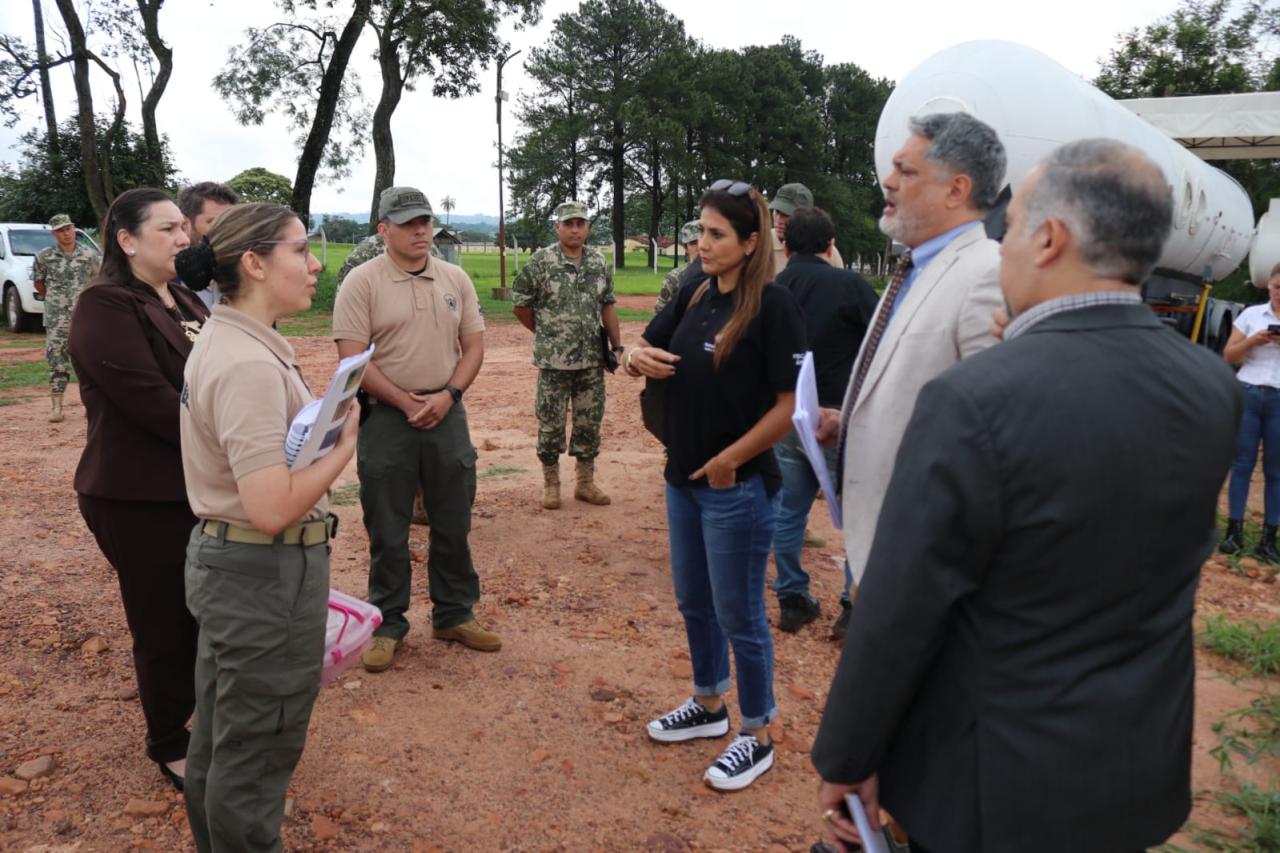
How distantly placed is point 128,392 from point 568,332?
3.99 m

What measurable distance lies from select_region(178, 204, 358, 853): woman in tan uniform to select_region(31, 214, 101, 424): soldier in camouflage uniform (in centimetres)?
867

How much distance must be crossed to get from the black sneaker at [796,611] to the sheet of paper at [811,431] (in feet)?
7.93

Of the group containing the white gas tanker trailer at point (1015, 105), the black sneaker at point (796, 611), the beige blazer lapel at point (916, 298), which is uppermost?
the white gas tanker trailer at point (1015, 105)

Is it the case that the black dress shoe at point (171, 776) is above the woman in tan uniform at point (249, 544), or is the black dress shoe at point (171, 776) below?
below

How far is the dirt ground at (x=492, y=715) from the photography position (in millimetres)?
3010

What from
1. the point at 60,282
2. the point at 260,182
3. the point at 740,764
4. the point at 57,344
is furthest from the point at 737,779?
the point at 260,182

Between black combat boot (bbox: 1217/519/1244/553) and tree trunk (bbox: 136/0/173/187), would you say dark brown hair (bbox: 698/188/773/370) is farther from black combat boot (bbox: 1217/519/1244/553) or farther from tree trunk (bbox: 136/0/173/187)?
tree trunk (bbox: 136/0/173/187)

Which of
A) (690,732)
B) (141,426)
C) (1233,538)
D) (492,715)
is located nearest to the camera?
(141,426)

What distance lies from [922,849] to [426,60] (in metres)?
26.8

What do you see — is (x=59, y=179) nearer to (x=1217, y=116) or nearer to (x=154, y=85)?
(x=154, y=85)

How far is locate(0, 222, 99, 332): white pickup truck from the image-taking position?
16.1m

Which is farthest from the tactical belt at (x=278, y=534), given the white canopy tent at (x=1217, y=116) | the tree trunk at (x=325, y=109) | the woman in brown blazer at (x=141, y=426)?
the tree trunk at (x=325, y=109)

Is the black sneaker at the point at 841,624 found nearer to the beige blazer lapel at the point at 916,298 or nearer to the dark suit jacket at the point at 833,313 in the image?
the dark suit jacket at the point at 833,313

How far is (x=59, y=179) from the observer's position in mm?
23234
